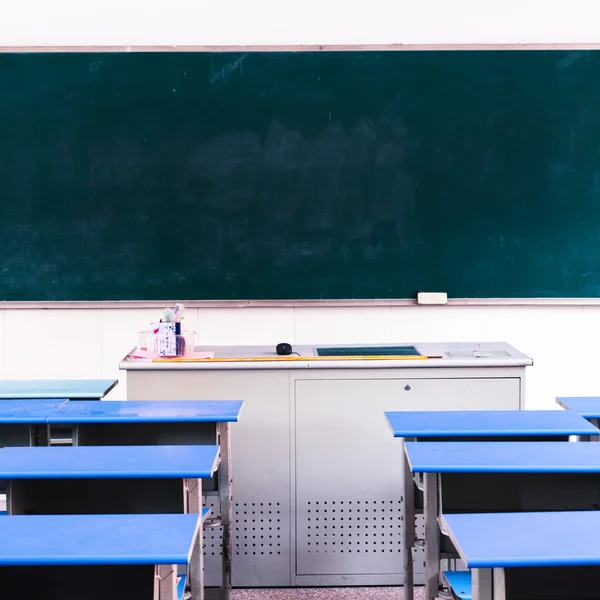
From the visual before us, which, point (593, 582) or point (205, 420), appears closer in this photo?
point (593, 582)

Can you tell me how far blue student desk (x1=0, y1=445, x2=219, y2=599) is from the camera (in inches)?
72.2

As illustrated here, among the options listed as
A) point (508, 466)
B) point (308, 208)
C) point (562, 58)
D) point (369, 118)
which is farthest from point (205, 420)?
point (562, 58)

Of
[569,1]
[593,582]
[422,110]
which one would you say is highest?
[569,1]

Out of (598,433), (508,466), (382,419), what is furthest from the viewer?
(382,419)

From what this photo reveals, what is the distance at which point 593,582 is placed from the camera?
1554 mm

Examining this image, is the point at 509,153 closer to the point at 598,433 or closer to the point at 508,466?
the point at 598,433

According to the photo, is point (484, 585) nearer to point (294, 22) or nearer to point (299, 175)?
point (299, 175)

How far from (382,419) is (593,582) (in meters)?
1.52

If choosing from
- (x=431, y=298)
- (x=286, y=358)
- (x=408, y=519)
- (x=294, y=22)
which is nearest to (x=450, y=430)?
(x=408, y=519)

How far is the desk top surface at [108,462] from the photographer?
1814 millimetres

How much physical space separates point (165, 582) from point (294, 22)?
3512 millimetres

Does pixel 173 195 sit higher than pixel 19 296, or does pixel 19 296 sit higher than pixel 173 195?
pixel 173 195

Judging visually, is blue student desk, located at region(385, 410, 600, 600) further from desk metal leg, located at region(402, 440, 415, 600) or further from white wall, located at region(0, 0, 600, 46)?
white wall, located at region(0, 0, 600, 46)

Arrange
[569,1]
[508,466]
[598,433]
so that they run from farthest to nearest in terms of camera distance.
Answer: [569,1] → [598,433] → [508,466]
